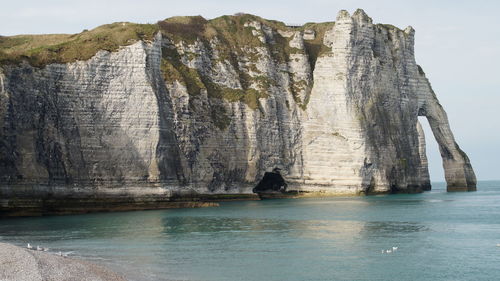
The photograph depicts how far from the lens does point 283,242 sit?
138ft

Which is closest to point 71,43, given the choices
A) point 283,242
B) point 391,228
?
point 391,228

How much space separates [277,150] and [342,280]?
64.4m

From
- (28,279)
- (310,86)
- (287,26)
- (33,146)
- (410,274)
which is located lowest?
(410,274)

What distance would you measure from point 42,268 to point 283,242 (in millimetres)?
18636

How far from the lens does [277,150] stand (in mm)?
93625

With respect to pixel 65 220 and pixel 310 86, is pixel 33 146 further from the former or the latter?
pixel 310 86

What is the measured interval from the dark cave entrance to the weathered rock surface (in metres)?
68.8

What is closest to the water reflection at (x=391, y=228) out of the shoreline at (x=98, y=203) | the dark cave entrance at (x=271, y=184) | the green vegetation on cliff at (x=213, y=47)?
the shoreline at (x=98, y=203)

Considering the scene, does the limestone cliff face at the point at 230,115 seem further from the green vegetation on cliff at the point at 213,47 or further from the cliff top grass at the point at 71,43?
the cliff top grass at the point at 71,43

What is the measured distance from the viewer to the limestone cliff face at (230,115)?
70.1 m

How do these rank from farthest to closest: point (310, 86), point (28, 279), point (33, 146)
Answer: point (310, 86) → point (33, 146) → point (28, 279)

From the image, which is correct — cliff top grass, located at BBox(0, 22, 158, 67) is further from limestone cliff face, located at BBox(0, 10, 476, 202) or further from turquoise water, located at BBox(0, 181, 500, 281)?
turquoise water, located at BBox(0, 181, 500, 281)

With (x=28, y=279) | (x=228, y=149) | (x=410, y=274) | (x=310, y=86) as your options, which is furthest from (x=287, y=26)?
(x=28, y=279)

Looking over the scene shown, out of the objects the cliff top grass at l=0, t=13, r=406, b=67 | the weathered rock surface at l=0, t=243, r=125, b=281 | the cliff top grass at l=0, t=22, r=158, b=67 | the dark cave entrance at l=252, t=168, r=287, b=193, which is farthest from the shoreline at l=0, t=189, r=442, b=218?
the weathered rock surface at l=0, t=243, r=125, b=281
